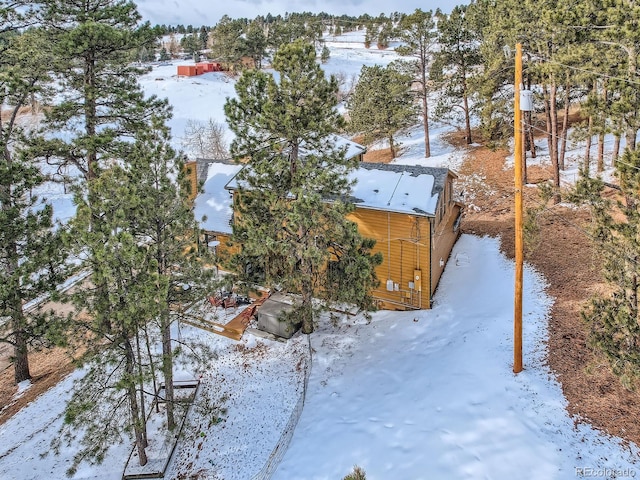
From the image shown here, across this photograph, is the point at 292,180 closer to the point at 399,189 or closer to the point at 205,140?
the point at 399,189

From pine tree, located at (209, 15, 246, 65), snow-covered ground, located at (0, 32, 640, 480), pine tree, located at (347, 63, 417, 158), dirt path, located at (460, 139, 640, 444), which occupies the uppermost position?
pine tree, located at (209, 15, 246, 65)

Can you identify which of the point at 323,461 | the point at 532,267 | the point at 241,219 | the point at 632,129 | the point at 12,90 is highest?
the point at 12,90

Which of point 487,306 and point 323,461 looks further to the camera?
point 487,306

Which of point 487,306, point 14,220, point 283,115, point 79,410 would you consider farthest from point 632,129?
point 14,220

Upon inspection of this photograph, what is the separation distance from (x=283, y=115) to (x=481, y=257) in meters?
11.5

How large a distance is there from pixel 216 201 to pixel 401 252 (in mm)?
9198

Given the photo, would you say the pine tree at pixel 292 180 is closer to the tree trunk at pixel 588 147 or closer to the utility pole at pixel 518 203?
the utility pole at pixel 518 203

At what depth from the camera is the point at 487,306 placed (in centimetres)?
1548

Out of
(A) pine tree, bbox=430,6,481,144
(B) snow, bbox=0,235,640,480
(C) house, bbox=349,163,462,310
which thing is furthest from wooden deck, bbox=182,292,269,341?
(A) pine tree, bbox=430,6,481,144

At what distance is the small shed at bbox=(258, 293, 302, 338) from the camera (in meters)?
15.1

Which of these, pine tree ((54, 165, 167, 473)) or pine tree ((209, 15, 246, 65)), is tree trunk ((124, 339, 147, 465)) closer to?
pine tree ((54, 165, 167, 473))

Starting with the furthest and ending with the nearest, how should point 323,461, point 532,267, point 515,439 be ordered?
1. point 532,267
2. point 323,461
3. point 515,439

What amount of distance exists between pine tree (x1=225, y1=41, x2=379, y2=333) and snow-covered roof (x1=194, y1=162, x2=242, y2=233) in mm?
5698

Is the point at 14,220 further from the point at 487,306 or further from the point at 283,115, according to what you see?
the point at 487,306
